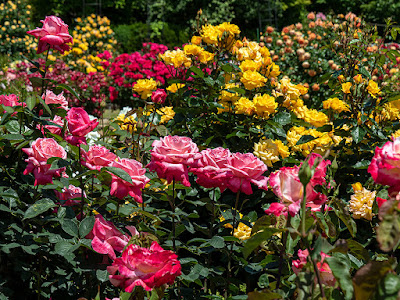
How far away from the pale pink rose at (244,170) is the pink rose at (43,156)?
1.63 feet

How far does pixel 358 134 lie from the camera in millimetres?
1747

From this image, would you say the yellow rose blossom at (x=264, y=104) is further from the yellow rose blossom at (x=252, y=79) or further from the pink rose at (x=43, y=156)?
the pink rose at (x=43, y=156)

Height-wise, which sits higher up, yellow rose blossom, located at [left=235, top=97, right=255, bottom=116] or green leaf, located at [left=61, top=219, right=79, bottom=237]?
yellow rose blossom, located at [left=235, top=97, right=255, bottom=116]

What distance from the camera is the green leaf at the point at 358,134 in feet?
5.68

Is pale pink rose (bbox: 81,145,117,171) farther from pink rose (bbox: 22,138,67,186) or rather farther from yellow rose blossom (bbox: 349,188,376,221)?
yellow rose blossom (bbox: 349,188,376,221)

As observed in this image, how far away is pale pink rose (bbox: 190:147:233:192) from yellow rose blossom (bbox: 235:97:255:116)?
66 cm

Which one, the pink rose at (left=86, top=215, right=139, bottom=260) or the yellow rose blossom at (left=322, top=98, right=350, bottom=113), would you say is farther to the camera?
the yellow rose blossom at (left=322, top=98, right=350, bottom=113)

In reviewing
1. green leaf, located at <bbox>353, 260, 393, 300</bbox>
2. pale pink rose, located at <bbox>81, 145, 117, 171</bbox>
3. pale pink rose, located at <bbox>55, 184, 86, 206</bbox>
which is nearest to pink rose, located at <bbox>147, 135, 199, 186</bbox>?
pale pink rose, located at <bbox>81, 145, 117, 171</bbox>

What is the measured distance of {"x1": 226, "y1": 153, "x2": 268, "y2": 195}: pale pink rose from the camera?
1157 mm

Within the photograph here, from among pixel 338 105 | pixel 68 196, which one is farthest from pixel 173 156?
pixel 338 105

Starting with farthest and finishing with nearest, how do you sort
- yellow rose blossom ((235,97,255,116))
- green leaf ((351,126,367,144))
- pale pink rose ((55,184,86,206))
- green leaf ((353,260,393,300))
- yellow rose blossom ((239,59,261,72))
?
yellow rose blossom ((239,59,261,72)), yellow rose blossom ((235,97,255,116)), green leaf ((351,126,367,144)), pale pink rose ((55,184,86,206)), green leaf ((353,260,393,300))

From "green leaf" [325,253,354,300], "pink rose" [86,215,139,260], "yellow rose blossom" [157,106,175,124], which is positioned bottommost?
"yellow rose blossom" [157,106,175,124]

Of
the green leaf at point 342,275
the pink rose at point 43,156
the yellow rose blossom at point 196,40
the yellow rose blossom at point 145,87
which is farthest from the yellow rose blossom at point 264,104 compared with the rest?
the green leaf at point 342,275

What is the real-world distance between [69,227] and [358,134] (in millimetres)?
1114
